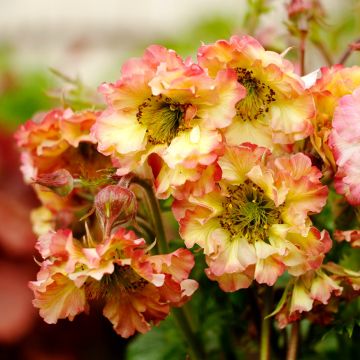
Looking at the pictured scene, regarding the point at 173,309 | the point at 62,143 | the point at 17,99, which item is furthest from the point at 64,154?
the point at 17,99

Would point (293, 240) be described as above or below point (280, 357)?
above

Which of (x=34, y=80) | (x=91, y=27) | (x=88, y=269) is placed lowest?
(x=91, y=27)

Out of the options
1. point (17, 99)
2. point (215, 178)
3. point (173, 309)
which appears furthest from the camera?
point (17, 99)

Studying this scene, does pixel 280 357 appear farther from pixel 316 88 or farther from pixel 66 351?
pixel 66 351

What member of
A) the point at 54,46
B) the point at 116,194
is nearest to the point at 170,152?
the point at 116,194

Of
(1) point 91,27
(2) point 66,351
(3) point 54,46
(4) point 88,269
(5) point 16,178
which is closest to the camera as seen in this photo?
(4) point 88,269

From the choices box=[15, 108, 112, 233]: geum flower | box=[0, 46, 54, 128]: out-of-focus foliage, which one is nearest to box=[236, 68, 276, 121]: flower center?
box=[15, 108, 112, 233]: geum flower

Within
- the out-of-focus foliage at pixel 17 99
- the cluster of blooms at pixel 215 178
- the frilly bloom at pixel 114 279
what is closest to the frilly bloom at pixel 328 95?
the cluster of blooms at pixel 215 178

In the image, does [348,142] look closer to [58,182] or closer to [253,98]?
[253,98]
